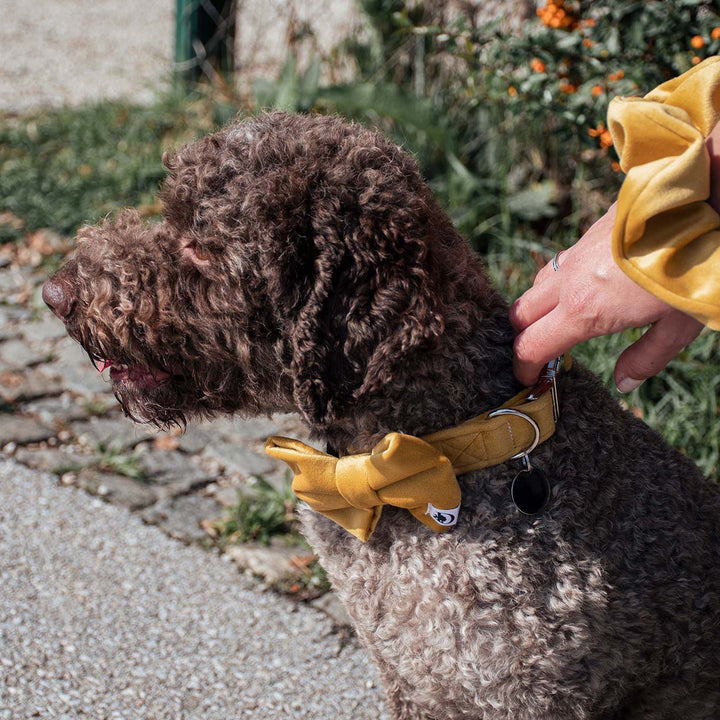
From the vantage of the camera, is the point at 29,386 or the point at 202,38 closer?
the point at 29,386

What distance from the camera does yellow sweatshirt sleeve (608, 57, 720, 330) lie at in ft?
5.83

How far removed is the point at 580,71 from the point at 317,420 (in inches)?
101

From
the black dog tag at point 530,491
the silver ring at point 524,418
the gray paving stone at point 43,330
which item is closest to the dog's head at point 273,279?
the silver ring at point 524,418

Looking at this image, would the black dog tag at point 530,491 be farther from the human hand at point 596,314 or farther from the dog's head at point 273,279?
the dog's head at point 273,279

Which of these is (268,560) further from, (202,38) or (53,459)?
(202,38)

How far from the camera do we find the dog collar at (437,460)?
2141 mm

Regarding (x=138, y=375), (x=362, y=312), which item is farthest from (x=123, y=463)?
(x=362, y=312)

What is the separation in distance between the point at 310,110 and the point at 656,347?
3.76 m

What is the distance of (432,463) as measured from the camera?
214cm

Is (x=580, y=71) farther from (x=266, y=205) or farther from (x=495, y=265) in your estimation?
(x=266, y=205)

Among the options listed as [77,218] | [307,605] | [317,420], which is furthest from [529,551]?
[77,218]

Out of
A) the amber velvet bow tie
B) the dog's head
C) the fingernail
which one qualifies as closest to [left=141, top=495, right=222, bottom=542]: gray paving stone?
the dog's head

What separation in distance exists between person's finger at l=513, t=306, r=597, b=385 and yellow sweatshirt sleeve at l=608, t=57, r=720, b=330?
9.3 inches

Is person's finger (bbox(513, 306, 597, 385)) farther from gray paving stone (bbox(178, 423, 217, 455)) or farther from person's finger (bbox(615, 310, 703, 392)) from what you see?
gray paving stone (bbox(178, 423, 217, 455))
